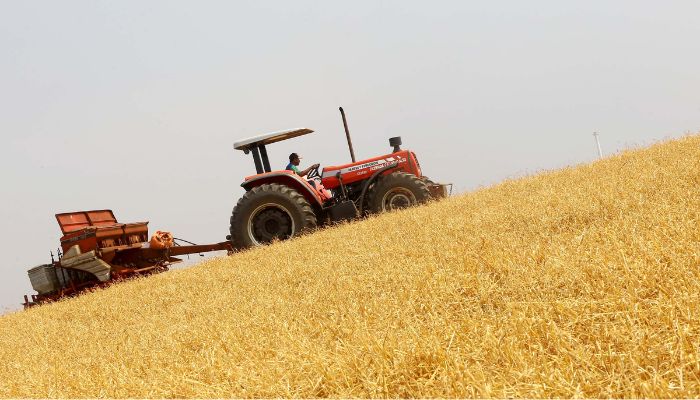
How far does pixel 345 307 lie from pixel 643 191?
360 cm

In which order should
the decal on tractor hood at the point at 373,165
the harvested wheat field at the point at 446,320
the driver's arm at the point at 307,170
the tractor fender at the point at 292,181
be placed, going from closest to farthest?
the harvested wheat field at the point at 446,320
the tractor fender at the point at 292,181
the decal on tractor hood at the point at 373,165
the driver's arm at the point at 307,170

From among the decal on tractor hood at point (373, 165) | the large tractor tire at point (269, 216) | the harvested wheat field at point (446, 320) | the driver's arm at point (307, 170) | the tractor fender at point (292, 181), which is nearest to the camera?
the harvested wheat field at point (446, 320)

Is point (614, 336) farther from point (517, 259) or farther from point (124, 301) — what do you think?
point (124, 301)

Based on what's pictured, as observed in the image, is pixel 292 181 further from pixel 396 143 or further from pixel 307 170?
pixel 396 143

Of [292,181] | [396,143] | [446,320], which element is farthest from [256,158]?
[446,320]

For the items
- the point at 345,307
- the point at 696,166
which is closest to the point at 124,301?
the point at 345,307

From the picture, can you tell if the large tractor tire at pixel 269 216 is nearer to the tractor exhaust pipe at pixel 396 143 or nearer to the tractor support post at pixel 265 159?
the tractor support post at pixel 265 159

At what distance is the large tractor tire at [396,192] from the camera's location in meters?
9.12

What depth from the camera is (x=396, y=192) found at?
9312 mm

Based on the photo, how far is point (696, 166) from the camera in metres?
5.81

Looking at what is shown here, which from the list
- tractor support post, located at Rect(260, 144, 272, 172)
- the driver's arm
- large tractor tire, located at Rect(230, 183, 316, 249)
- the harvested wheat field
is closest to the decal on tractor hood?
the driver's arm

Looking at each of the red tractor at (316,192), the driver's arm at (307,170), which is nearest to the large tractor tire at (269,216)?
the red tractor at (316,192)

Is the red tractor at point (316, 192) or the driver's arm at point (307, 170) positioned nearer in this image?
the red tractor at point (316, 192)

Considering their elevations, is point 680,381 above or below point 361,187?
below
